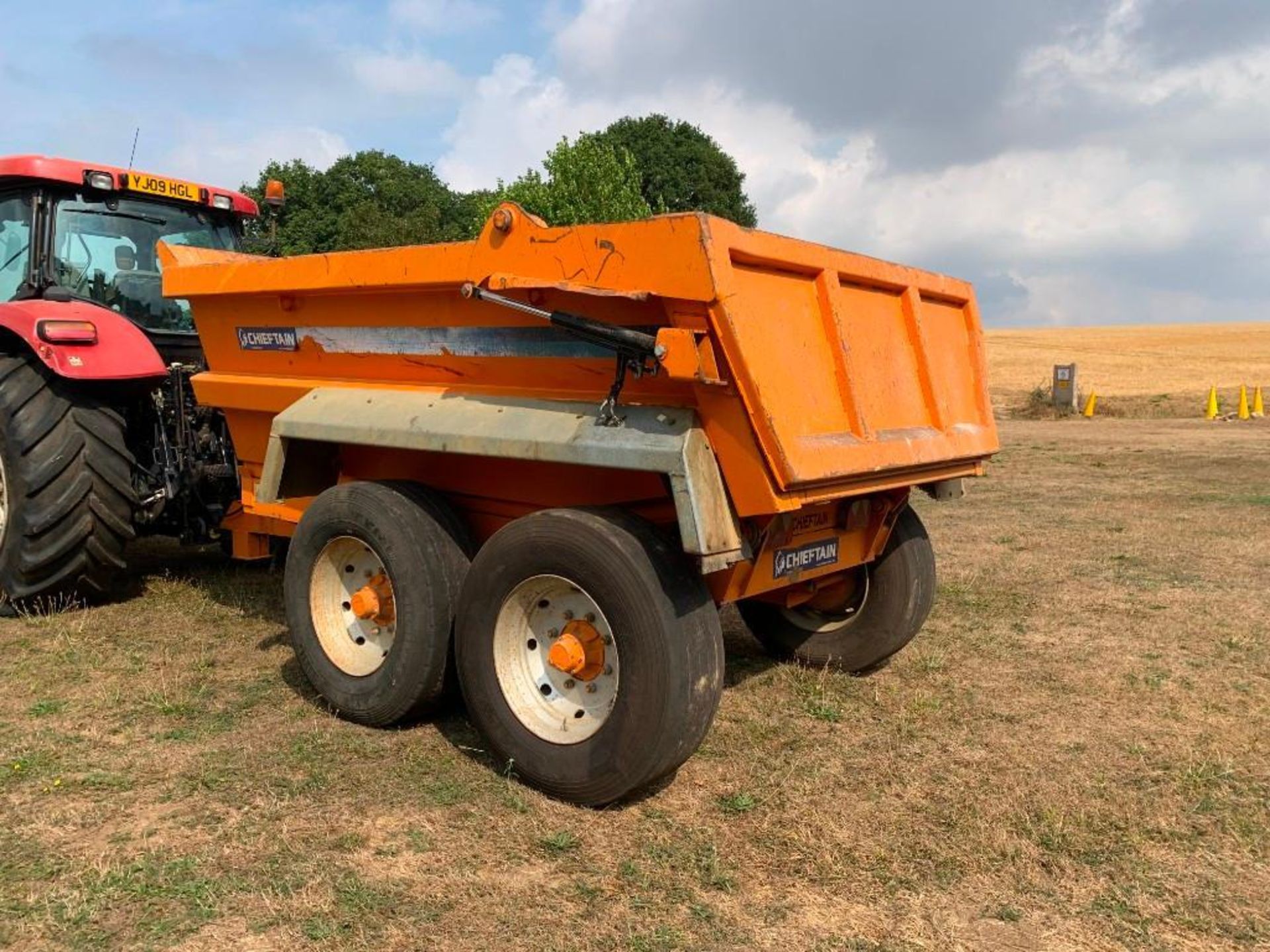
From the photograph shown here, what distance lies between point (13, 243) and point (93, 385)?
119 cm

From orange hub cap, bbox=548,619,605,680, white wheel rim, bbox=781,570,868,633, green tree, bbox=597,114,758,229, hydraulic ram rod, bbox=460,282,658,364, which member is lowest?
white wheel rim, bbox=781,570,868,633

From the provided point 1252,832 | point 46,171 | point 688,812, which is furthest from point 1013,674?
point 46,171

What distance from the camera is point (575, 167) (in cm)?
2766

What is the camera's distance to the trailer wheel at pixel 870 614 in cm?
461

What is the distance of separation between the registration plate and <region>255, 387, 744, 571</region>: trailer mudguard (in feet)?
8.35

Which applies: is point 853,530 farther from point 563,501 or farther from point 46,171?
point 46,171

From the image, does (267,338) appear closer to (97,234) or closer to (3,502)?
(3,502)

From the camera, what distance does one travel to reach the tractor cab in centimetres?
570

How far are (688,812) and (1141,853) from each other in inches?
54.0

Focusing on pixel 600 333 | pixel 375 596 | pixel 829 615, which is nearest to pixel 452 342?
pixel 600 333

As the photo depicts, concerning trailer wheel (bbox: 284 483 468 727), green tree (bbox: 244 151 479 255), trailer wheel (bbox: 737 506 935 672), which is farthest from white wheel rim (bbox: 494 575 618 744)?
green tree (bbox: 244 151 479 255)

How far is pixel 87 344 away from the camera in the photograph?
5227mm

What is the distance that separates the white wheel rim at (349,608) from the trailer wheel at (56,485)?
1.73 m

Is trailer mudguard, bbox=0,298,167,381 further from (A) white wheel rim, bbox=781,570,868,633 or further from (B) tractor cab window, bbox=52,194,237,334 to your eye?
(A) white wheel rim, bbox=781,570,868,633
